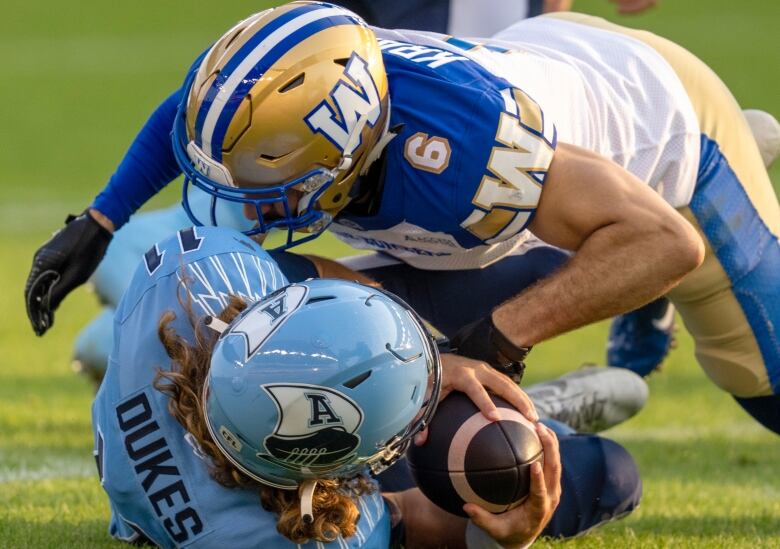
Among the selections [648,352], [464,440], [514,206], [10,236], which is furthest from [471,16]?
[10,236]

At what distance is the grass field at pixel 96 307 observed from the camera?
4176mm

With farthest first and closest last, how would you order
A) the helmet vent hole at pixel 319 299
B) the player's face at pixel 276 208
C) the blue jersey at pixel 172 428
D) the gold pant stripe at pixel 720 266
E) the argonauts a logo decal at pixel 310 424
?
the gold pant stripe at pixel 720 266, the player's face at pixel 276 208, the blue jersey at pixel 172 428, the helmet vent hole at pixel 319 299, the argonauts a logo decal at pixel 310 424

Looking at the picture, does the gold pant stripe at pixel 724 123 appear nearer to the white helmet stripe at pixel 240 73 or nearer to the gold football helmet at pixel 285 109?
the gold football helmet at pixel 285 109

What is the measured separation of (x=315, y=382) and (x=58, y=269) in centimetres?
159

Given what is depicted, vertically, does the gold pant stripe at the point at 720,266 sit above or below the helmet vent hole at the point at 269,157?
below

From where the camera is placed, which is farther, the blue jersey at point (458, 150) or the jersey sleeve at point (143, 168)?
the jersey sleeve at point (143, 168)

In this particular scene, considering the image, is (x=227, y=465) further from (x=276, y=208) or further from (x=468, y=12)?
(x=468, y=12)

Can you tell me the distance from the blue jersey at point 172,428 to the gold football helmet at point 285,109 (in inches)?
11.5

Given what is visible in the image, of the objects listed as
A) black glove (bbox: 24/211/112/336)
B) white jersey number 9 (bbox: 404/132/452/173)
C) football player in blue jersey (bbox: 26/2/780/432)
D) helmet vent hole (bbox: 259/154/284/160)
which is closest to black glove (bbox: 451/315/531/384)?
football player in blue jersey (bbox: 26/2/780/432)

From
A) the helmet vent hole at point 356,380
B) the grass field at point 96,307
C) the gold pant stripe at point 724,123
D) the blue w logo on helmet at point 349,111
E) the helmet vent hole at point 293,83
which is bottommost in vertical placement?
the grass field at point 96,307

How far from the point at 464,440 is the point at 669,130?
1422 mm

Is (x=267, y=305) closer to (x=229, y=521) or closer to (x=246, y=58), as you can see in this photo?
(x=229, y=521)

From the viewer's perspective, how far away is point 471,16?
6250mm

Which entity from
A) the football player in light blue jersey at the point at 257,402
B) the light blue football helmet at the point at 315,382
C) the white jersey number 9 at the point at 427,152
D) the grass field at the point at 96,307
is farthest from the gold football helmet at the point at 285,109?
the grass field at the point at 96,307
